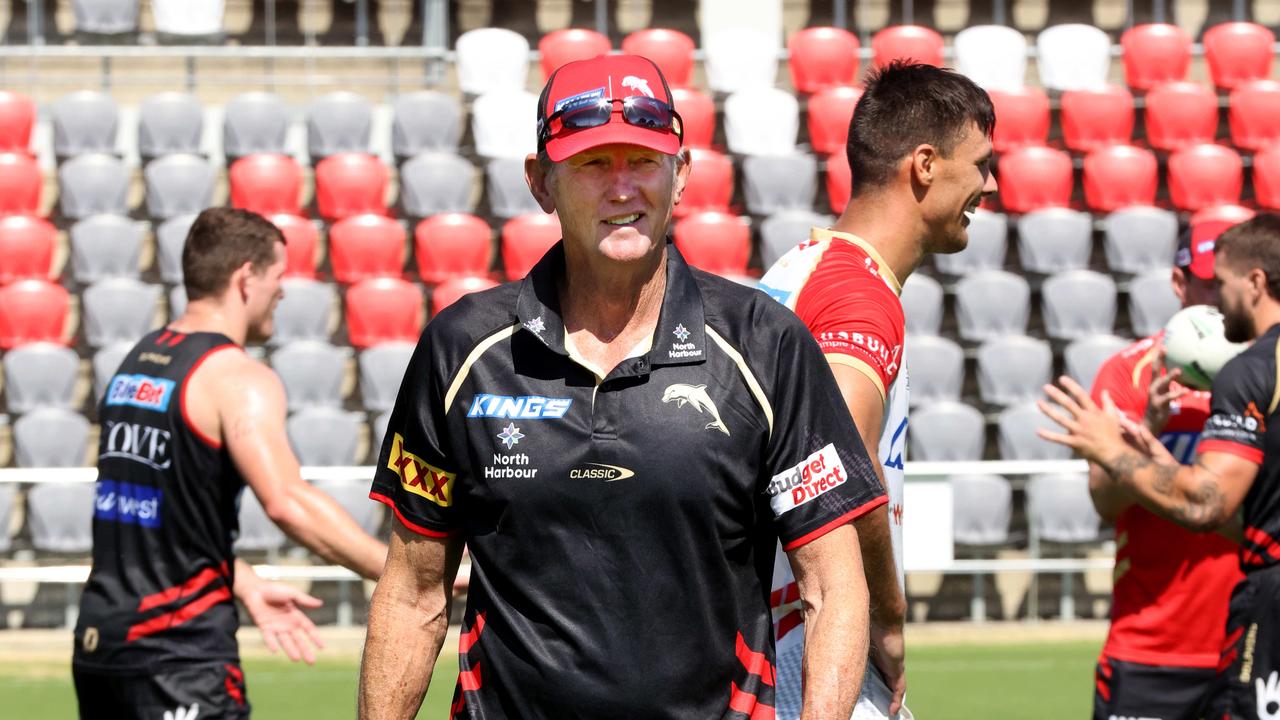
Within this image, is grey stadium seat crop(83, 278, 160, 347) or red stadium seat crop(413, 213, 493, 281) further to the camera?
red stadium seat crop(413, 213, 493, 281)

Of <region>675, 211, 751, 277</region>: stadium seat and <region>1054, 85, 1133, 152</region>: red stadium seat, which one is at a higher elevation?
<region>1054, 85, 1133, 152</region>: red stadium seat

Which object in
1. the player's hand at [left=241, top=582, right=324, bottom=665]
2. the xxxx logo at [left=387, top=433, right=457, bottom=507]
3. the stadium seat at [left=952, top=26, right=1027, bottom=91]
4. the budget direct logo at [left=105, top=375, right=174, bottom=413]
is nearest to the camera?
the xxxx logo at [left=387, top=433, right=457, bottom=507]

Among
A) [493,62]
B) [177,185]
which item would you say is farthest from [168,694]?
[493,62]

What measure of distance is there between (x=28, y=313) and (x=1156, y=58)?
9.26 m

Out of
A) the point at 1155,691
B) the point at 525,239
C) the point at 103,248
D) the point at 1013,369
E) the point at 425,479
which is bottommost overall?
the point at 1155,691

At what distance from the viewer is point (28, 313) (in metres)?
12.4

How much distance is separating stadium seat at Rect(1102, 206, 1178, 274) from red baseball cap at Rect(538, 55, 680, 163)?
10.7 m

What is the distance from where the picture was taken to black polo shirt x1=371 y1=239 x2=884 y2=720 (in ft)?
9.61

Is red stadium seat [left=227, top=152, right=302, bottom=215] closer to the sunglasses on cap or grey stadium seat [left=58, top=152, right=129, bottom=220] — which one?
grey stadium seat [left=58, top=152, right=129, bottom=220]

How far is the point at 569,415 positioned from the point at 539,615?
35 cm

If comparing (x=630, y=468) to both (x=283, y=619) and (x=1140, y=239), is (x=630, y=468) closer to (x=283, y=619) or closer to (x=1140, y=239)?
(x=283, y=619)

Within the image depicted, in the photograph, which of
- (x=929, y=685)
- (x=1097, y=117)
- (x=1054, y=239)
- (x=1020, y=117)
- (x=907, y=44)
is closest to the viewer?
(x=929, y=685)

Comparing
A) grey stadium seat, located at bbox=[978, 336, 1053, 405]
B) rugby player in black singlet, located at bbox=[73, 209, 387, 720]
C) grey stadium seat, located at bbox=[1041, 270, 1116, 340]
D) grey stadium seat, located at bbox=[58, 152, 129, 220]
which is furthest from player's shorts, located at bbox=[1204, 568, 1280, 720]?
grey stadium seat, located at bbox=[58, 152, 129, 220]

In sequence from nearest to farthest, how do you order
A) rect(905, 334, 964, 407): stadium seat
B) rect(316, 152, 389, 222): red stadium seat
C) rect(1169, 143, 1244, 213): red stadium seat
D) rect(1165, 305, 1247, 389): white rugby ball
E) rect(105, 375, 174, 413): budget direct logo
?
rect(105, 375, 174, 413): budget direct logo → rect(1165, 305, 1247, 389): white rugby ball → rect(905, 334, 964, 407): stadium seat → rect(316, 152, 389, 222): red stadium seat → rect(1169, 143, 1244, 213): red stadium seat
